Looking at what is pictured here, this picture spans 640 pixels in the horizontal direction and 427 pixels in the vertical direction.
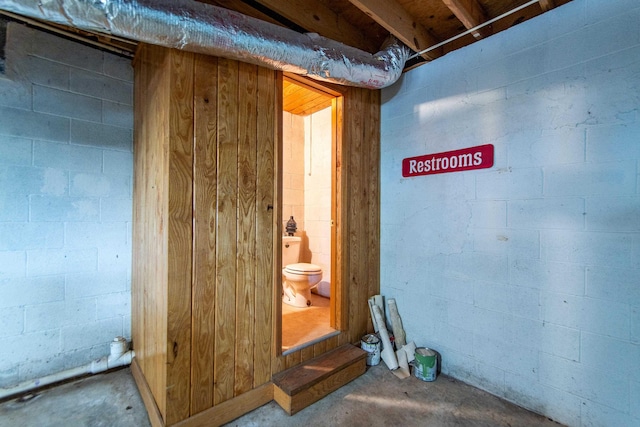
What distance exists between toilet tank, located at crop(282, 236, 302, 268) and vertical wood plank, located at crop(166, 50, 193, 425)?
1962mm

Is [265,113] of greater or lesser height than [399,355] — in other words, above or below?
above

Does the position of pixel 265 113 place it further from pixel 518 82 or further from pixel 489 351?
pixel 489 351

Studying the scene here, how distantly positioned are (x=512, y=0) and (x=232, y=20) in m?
1.80

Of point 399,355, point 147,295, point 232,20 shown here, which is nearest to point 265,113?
point 232,20

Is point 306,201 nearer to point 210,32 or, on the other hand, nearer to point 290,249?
point 290,249

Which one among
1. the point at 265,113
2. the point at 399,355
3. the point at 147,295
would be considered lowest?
the point at 399,355

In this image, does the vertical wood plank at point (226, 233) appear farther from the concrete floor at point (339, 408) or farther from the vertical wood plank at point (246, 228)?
the concrete floor at point (339, 408)

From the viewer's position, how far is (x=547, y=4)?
1.66 metres

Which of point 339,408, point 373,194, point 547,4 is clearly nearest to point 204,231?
point 339,408

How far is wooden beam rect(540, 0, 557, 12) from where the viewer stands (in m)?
1.64

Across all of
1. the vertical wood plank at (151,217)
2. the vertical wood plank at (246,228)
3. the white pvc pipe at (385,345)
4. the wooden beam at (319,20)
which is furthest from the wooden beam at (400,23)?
the white pvc pipe at (385,345)

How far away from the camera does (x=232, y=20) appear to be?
1505mm

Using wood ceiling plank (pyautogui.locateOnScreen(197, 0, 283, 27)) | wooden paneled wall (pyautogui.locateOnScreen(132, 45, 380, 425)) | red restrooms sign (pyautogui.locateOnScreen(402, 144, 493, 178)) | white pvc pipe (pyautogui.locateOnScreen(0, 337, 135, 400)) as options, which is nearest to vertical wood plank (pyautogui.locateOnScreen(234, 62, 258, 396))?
wooden paneled wall (pyautogui.locateOnScreen(132, 45, 380, 425))

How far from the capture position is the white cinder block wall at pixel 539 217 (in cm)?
148
